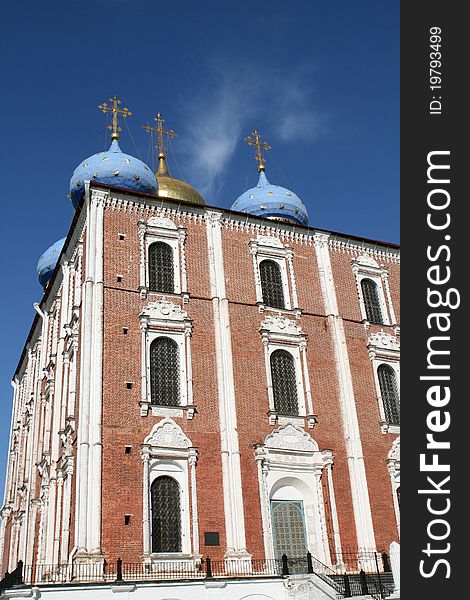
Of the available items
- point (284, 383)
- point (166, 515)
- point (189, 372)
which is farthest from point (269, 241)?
point (166, 515)

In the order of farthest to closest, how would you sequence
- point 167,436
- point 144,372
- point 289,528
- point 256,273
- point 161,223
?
1. point 256,273
2. point 161,223
3. point 289,528
4. point 144,372
5. point 167,436

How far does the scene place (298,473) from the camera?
2234cm

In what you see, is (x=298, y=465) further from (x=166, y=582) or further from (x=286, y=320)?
(x=166, y=582)

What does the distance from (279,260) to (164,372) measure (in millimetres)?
6749

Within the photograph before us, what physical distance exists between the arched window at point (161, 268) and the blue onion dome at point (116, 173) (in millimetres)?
3200

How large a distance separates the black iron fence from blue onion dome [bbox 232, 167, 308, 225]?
1456 cm

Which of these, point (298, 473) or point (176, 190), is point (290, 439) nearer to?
point (298, 473)

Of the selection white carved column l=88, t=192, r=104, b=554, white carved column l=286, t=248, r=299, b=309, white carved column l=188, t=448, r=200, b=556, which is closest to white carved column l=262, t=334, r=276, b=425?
white carved column l=286, t=248, r=299, b=309

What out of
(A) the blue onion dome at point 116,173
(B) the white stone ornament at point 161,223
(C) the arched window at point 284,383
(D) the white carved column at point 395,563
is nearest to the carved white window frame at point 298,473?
(C) the arched window at point 284,383

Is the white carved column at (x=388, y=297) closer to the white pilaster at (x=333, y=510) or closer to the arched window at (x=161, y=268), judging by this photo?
the white pilaster at (x=333, y=510)

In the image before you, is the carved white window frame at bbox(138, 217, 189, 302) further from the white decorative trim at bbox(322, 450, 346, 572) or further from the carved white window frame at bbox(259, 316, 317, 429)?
the white decorative trim at bbox(322, 450, 346, 572)

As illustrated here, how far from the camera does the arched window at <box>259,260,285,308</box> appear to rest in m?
25.1

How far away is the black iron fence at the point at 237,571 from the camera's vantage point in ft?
59.0

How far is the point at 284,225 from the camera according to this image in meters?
26.8
